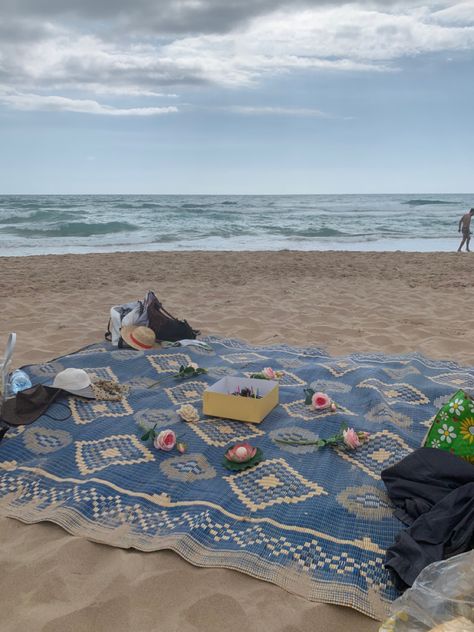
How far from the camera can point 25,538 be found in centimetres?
217

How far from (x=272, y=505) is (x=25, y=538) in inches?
40.9

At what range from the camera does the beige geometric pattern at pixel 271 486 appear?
7.68 feet

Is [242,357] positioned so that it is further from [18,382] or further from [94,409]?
[18,382]

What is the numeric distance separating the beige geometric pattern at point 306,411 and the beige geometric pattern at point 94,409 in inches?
38.7

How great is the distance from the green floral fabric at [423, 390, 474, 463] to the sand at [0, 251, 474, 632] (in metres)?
0.96

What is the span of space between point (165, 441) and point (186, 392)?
0.78m

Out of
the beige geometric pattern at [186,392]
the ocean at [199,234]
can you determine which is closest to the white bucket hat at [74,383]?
the beige geometric pattern at [186,392]

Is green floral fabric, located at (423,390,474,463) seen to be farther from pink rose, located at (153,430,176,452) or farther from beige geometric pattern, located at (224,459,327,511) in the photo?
pink rose, located at (153,430,176,452)

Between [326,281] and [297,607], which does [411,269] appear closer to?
[326,281]

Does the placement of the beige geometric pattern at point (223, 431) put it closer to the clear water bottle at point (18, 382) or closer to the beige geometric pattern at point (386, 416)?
the beige geometric pattern at point (386, 416)

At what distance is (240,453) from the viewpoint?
8.51ft

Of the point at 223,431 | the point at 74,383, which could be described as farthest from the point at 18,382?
the point at 223,431

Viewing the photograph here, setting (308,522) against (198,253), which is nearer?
(308,522)

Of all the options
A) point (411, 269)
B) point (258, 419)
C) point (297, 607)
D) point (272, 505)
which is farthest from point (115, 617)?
point (411, 269)
